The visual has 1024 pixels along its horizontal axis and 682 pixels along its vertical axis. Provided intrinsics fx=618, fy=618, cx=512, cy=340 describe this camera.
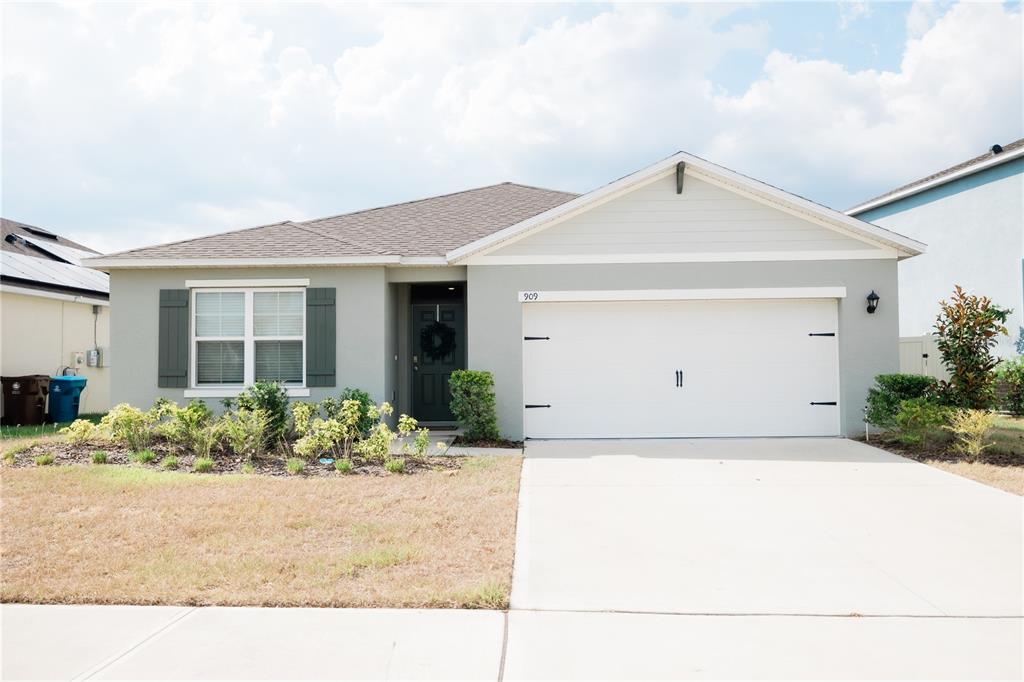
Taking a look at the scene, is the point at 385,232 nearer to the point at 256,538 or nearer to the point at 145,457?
the point at 145,457

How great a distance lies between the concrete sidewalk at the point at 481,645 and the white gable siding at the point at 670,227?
6923 millimetres

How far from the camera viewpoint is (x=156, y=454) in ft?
27.1

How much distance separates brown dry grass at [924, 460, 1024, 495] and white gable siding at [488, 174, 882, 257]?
379 centimetres

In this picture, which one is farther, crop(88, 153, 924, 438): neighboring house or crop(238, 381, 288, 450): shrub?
crop(88, 153, 924, 438): neighboring house

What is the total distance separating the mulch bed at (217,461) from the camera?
24.6ft

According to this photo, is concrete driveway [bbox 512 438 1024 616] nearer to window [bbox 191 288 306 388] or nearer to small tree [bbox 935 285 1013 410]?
small tree [bbox 935 285 1013 410]

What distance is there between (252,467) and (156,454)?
5.60ft

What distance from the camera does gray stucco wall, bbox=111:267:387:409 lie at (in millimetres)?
9789

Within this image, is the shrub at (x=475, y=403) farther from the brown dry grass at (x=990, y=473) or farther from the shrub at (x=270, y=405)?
the brown dry grass at (x=990, y=473)

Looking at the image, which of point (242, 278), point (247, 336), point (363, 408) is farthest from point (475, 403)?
point (242, 278)

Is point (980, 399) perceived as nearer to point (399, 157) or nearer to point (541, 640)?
point (541, 640)

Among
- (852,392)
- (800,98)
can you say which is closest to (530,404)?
(852,392)

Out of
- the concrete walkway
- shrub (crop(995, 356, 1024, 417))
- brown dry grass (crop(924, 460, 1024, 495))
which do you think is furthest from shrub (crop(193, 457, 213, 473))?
shrub (crop(995, 356, 1024, 417))

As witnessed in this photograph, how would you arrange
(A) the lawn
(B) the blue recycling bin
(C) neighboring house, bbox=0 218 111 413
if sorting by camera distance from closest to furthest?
(A) the lawn
(C) neighboring house, bbox=0 218 111 413
(B) the blue recycling bin
